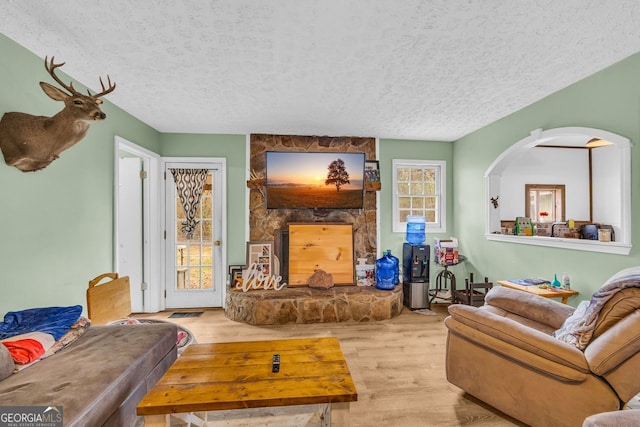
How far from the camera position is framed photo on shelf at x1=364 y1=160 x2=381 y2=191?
429 centimetres

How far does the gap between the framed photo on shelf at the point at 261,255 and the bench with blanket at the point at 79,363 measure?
1839 millimetres

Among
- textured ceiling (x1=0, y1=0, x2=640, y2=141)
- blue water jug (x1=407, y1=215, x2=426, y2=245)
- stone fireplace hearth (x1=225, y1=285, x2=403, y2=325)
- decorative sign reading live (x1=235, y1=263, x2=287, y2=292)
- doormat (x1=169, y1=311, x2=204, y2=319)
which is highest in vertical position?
textured ceiling (x1=0, y1=0, x2=640, y2=141)

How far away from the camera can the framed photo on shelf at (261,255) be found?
158 inches

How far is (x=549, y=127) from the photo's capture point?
285cm

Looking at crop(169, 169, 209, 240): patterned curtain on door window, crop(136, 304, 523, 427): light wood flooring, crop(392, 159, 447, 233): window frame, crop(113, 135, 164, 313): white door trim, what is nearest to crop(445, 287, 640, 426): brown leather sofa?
crop(136, 304, 523, 427): light wood flooring

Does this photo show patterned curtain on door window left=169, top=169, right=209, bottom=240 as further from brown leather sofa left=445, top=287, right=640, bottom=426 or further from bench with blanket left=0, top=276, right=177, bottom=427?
brown leather sofa left=445, top=287, right=640, bottom=426

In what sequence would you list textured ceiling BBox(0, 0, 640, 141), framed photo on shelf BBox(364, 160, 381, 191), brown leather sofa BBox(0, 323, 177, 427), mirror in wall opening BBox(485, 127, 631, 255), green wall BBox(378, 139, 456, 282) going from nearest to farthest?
brown leather sofa BBox(0, 323, 177, 427), textured ceiling BBox(0, 0, 640, 141), framed photo on shelf BBox(364, 160, 381, 191), green wall BBox(378, 139, 456, 282), mirror in wall opening BBox(485, 127, 631, 255)

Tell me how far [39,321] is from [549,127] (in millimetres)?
4600

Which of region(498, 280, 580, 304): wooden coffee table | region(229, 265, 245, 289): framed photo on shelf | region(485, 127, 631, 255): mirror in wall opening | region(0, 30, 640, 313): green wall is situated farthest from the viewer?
region(485, 127, 631, 255): mirror in wall opening

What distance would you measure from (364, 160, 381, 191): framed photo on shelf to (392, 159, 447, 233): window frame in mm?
295

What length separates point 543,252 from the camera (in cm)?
301

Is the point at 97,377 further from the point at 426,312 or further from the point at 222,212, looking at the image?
the point at 426,312

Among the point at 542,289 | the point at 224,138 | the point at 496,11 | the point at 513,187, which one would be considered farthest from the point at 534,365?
the point at 513,187

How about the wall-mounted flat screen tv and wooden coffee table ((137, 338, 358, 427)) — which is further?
the wall-mounted flat screen tv
